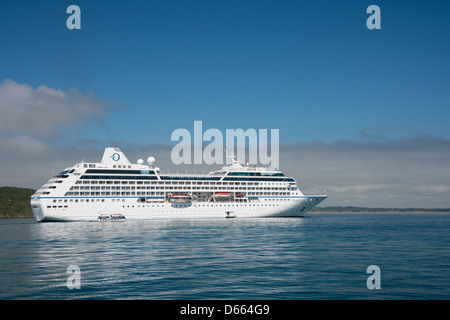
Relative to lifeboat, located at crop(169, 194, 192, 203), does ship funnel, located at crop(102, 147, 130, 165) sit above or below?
above

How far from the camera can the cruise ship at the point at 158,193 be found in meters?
81.4

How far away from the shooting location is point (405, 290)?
21.5m

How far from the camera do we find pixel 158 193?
88.6 meters

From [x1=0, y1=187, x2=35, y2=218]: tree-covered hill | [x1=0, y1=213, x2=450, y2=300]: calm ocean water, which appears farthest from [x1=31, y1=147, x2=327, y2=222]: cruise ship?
[x1=0, y1=187, x2=35, y2=218]: tree-covered hill

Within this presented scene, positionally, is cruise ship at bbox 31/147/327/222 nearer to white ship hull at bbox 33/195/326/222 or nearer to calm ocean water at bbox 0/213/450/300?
white ship hull at bbox 33/195/326/222

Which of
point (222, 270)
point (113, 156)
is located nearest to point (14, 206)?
point (113, 156)

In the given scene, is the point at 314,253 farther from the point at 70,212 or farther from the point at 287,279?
the point at 70,212

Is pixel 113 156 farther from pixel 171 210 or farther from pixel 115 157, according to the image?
pixel 171 210

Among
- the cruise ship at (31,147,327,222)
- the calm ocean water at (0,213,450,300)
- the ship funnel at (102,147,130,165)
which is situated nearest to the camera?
the calm ocean water at (0,213,450,300)

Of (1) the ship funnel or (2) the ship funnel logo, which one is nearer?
(1) the ship funnel

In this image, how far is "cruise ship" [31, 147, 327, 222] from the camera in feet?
267

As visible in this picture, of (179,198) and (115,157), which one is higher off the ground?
(115,157)
